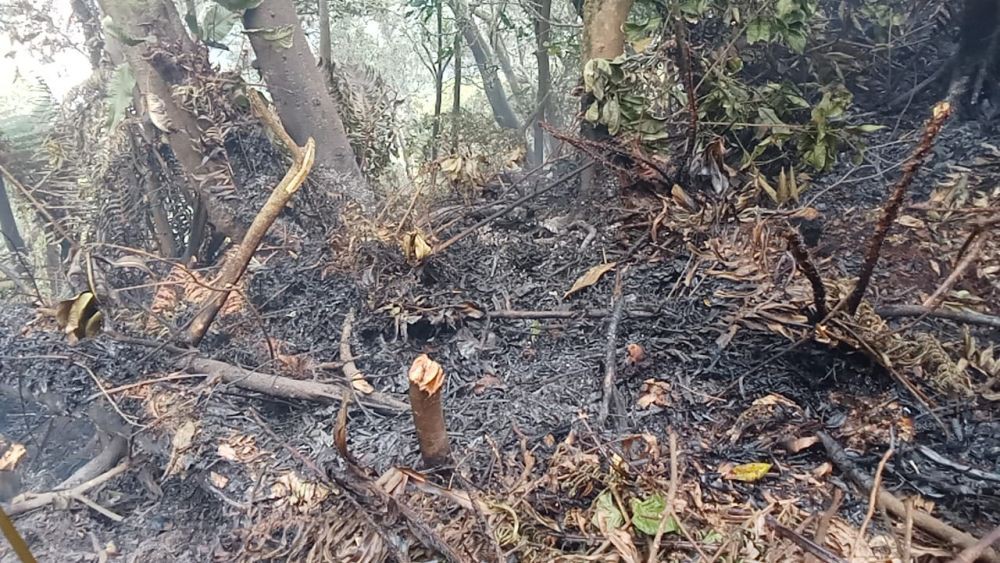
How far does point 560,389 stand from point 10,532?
0.97 m

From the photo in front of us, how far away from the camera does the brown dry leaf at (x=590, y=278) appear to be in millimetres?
1658

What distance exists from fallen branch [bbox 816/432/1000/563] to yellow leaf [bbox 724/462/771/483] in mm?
114

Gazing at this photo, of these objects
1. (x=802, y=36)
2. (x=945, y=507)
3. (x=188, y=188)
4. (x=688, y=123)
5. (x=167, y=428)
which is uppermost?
(x=802, y=36)

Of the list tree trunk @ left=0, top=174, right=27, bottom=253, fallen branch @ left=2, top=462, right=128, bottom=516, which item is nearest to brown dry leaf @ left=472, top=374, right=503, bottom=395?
fallen branch @ left=2, top=462, right=128, bottom=516

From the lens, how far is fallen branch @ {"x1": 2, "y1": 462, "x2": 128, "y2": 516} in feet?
4.71

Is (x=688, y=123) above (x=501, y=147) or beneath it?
above

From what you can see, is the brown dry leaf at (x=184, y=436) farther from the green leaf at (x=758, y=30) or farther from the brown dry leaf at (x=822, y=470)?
the green leaf at (x=758, y=30)

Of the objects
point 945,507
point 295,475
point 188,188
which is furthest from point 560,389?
point 188,188

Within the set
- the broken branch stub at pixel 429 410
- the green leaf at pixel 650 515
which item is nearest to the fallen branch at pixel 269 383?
Result: the broken branch stub at pixel 429 410

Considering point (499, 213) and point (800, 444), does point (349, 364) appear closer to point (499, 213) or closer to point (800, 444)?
point (499, 213)

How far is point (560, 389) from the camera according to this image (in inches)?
53.3

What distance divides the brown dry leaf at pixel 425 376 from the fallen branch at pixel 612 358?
1.28ft

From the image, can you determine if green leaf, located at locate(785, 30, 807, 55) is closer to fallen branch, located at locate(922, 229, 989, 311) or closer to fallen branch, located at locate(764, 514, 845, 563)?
fallen branch, located at locate(922, 229, 989, 311)

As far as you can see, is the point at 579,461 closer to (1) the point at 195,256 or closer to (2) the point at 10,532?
(2) the point at 10,532
